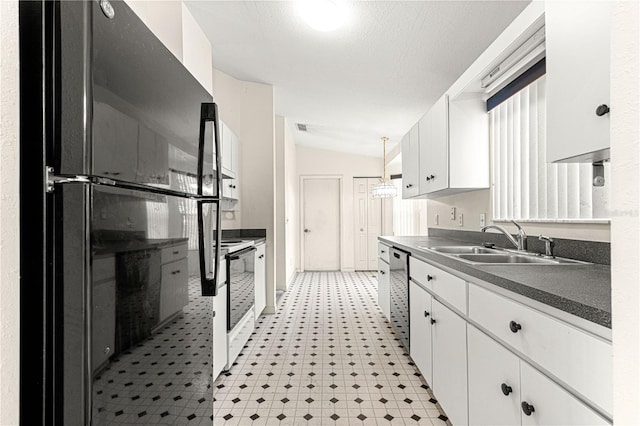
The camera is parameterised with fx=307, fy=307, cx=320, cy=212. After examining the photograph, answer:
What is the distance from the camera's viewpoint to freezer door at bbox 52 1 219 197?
66 centimetres

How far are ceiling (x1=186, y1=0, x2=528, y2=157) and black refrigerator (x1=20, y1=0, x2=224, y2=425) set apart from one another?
1.69 m

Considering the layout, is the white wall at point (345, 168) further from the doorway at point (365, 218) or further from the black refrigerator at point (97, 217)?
the black refrigerator at point (97, 217)

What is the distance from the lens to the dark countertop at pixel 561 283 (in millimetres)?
766

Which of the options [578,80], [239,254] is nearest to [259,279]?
[239,254]

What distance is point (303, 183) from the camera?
21.6 ft

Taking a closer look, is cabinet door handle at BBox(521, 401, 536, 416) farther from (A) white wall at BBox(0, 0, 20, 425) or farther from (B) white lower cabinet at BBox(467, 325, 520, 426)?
(A) white wall at BBox(0, 0, 20, 425)

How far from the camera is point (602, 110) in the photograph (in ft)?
3.18

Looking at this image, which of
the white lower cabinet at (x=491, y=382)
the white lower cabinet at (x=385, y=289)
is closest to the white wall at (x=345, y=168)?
the white lower cabinet at (x=385, y=289)

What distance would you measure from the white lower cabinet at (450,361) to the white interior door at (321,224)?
4.78 m

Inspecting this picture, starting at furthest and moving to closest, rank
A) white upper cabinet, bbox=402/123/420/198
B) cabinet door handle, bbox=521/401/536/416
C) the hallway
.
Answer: white upper cabinet, bbox=402/123/420/198 → the hallway → cabinet door handle, bbox=521/401/536/416

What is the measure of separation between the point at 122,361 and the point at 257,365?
5.85 ft

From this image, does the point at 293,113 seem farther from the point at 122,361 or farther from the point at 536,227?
the point at 122,361

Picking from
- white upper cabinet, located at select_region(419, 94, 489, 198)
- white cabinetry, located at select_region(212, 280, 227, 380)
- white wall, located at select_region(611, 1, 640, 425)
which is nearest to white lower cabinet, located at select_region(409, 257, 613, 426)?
white wall, located at select_region(611, 1, 640, 425)

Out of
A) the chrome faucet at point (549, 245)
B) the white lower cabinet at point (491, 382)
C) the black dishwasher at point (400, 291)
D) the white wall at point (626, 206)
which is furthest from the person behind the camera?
the black dishwasher at point (400, 291)
